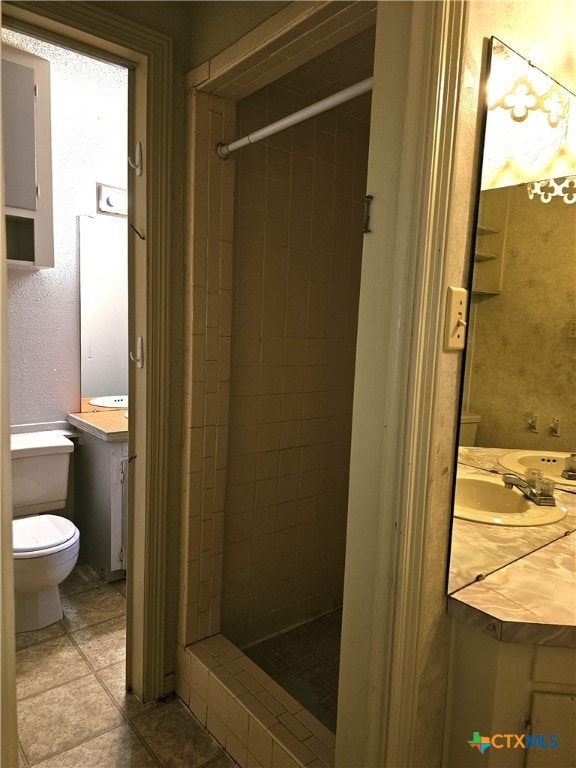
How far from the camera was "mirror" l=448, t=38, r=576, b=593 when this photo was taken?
1.34m

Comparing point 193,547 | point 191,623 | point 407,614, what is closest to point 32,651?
point 191,623

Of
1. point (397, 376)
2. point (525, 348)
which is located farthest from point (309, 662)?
point (397, 376)

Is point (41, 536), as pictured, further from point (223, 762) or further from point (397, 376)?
point (397, 376)

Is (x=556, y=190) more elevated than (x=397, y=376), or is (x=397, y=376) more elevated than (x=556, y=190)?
(x=556, y=190)

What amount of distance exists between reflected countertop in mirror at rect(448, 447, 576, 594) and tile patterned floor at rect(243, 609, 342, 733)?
3.08 ft

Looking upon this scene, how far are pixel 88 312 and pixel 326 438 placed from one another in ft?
5.28

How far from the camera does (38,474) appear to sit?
2.50 meters

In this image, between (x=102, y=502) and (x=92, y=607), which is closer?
(x=92, y=607)

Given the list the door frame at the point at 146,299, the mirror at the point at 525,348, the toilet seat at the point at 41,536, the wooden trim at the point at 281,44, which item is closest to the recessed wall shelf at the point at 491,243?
the mirror at the point at 525,348

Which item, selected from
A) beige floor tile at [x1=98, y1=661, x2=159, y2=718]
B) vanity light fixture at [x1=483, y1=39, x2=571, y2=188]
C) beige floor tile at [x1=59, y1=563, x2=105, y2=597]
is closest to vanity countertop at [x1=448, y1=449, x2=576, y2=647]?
vanity light fixture at [x1=483, y1=39, x2=571, y2=188]

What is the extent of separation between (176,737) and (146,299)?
146cm

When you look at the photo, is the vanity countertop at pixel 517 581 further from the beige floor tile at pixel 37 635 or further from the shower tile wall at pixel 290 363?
the beige floor tile at pixel 37 635

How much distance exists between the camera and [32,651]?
2.13 meters

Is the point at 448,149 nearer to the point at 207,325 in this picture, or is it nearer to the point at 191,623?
the point at 207,325
